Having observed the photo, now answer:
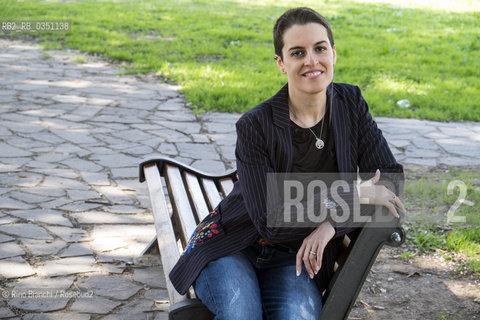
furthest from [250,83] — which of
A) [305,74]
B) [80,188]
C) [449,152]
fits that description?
[305,74]

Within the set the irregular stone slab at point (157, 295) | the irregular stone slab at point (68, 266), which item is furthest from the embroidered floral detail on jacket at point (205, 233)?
the irregular stone slab at point (68, 266)

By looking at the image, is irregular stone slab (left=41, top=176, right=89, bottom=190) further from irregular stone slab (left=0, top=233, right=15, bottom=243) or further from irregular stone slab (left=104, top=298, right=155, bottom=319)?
irregular stone slab (left=104, top=298, right=155, bottom=319)

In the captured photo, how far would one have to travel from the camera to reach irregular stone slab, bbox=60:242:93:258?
3896 millimetres

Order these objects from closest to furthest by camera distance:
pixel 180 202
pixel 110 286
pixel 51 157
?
pixel 180 202 < pixel 110 286 < pixel 51 157

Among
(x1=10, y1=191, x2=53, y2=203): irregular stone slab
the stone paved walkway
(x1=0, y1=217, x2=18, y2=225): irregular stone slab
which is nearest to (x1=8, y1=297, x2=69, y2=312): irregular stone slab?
the stone paved walkway

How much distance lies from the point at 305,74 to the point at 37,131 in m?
4.28

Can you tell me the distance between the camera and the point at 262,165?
2.54 m

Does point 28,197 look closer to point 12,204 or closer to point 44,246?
point 12,204

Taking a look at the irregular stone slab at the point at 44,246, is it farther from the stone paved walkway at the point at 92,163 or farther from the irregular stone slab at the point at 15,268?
the irregular stone slab at the point at 15,268

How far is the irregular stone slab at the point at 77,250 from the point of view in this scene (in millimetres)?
3896

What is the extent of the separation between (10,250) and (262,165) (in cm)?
212

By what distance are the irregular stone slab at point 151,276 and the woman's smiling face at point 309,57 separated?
1.65m

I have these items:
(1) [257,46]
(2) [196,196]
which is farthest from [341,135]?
(1) [257,46]

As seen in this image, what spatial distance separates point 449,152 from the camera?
6.04 metres
